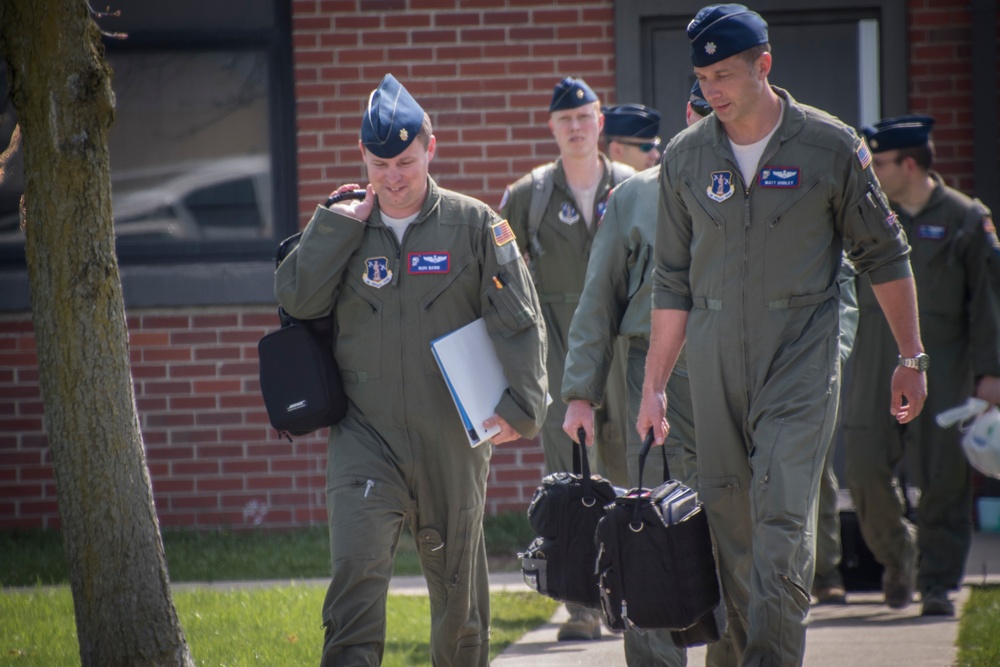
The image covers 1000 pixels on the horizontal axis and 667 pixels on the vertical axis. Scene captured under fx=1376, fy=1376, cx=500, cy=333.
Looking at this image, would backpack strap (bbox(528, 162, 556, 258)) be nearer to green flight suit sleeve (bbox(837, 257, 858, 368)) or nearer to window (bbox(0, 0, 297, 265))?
green flight suit sleeve (bbox(837, 257, 858, 368))

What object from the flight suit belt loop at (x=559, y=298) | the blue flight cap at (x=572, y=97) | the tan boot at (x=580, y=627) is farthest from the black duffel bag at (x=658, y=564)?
Answer: the blue flight cap at (x=572, y=97)

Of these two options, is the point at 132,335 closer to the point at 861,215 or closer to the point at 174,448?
the point at 174,448

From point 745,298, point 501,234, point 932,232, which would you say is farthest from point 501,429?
point 932,232

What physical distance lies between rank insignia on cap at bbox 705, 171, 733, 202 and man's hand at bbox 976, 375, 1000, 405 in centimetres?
280

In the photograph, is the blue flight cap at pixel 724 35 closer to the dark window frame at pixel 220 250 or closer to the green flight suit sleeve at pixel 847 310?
the green flight suit sleeve at pixel 847 310

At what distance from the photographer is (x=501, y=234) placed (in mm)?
4887

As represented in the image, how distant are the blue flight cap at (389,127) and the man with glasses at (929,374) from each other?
305 centimetres

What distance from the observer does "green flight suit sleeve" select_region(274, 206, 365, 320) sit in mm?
4648

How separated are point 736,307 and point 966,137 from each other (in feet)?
16.0

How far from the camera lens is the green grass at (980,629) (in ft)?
17.4

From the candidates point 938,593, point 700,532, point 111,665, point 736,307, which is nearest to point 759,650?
Result: point 700,532

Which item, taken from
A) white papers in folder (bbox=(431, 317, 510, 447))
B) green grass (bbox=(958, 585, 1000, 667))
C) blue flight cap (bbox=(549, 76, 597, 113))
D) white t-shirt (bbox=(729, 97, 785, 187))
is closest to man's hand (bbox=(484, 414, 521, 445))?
white papers in folder (bbox=(431, 317, 510, 447))

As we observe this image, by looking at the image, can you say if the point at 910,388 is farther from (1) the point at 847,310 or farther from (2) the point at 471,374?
(1) the point at 847,310

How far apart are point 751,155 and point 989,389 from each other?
9.15 feet
